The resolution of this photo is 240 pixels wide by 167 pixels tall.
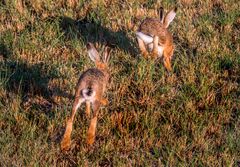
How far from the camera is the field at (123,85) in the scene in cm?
482

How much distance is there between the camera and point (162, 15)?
23.5 ft

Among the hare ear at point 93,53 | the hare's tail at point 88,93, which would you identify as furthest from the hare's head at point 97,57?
the hare's tail at point 88,93

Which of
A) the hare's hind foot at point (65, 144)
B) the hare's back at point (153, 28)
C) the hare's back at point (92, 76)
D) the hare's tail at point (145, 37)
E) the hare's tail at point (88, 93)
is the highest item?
the hare's back at point (153, 28)

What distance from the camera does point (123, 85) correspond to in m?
5.94

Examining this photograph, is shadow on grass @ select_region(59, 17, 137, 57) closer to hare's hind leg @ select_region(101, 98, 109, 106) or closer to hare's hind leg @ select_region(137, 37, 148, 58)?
hare's hind leg @ select_region(137, 37, 148, 58)

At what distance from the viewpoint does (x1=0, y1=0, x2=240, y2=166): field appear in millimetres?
4816

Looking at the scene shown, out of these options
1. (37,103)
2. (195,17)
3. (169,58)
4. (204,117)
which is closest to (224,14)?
(195,17)

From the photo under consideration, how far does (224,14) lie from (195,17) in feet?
1.52

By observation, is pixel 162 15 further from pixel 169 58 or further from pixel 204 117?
pixel 204 117

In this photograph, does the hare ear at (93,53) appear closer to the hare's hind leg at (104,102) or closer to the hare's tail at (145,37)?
the hare's hind leg at (104,102)

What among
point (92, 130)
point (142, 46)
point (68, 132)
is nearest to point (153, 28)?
point (142, 46)

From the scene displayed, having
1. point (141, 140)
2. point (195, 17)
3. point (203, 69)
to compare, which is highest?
point (195, 17)

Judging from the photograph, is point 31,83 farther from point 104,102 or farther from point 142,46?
point 142,46

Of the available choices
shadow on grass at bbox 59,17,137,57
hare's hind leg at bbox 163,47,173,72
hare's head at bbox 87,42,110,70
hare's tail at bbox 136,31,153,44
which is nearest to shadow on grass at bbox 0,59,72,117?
hare's head at bbox 87,42,110,70
